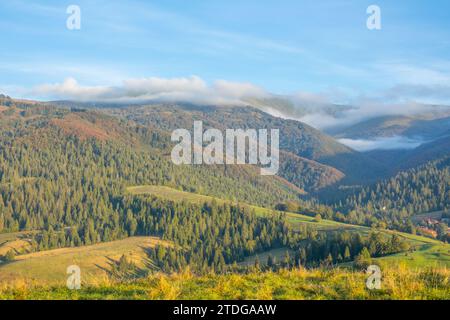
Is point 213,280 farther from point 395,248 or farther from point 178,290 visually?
point 395,248

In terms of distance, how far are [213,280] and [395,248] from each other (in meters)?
99.1

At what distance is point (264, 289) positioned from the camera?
21.4 m

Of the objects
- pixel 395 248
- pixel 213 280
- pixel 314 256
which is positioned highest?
pixel 213 280

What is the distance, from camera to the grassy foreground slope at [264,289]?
20.2m

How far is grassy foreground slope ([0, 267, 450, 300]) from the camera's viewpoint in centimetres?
2020

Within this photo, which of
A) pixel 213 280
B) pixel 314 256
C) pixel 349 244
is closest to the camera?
pixel 213 280

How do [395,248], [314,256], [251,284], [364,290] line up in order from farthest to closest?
[314,256]
[395,248]
[251,284]
[364,290]
